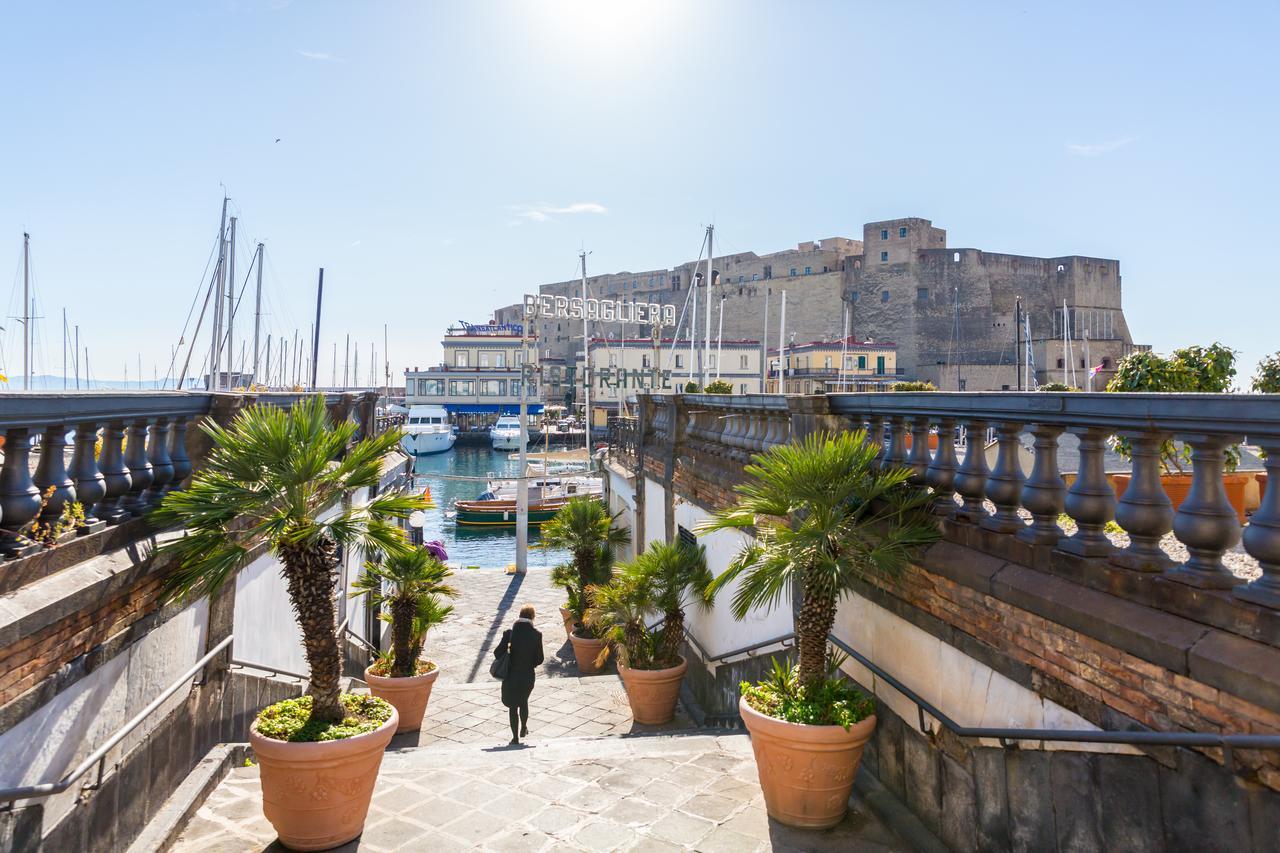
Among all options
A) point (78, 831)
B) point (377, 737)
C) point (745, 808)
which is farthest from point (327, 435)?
point (745, 808)

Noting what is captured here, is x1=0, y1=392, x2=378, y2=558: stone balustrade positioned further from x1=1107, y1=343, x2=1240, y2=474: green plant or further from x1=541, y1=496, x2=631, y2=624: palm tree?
x1=541, y1=496, x2=631, y2=624: palm tree

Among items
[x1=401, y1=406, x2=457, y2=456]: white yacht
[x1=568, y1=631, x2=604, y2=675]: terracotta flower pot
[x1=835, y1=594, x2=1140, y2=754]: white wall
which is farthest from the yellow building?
[x1=835, y1=594, x2=1140, y2=754]: white wall

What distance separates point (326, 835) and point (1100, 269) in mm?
84246

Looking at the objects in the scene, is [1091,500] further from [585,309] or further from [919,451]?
[585,309]

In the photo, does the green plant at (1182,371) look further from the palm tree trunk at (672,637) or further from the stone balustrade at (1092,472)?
the palm tree trunk at (672,637)

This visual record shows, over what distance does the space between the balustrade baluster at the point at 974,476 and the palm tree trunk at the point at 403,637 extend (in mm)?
5902

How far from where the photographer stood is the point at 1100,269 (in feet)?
243

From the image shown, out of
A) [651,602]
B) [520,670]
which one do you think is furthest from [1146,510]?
[651,602]

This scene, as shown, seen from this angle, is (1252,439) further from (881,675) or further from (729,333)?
(729,333)

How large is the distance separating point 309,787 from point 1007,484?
393 centimetres

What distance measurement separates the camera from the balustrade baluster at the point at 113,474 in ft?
13.6

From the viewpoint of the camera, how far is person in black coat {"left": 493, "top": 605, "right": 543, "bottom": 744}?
769 cm

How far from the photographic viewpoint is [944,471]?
4543 mm

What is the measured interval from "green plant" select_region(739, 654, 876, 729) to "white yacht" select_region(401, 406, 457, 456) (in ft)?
184
